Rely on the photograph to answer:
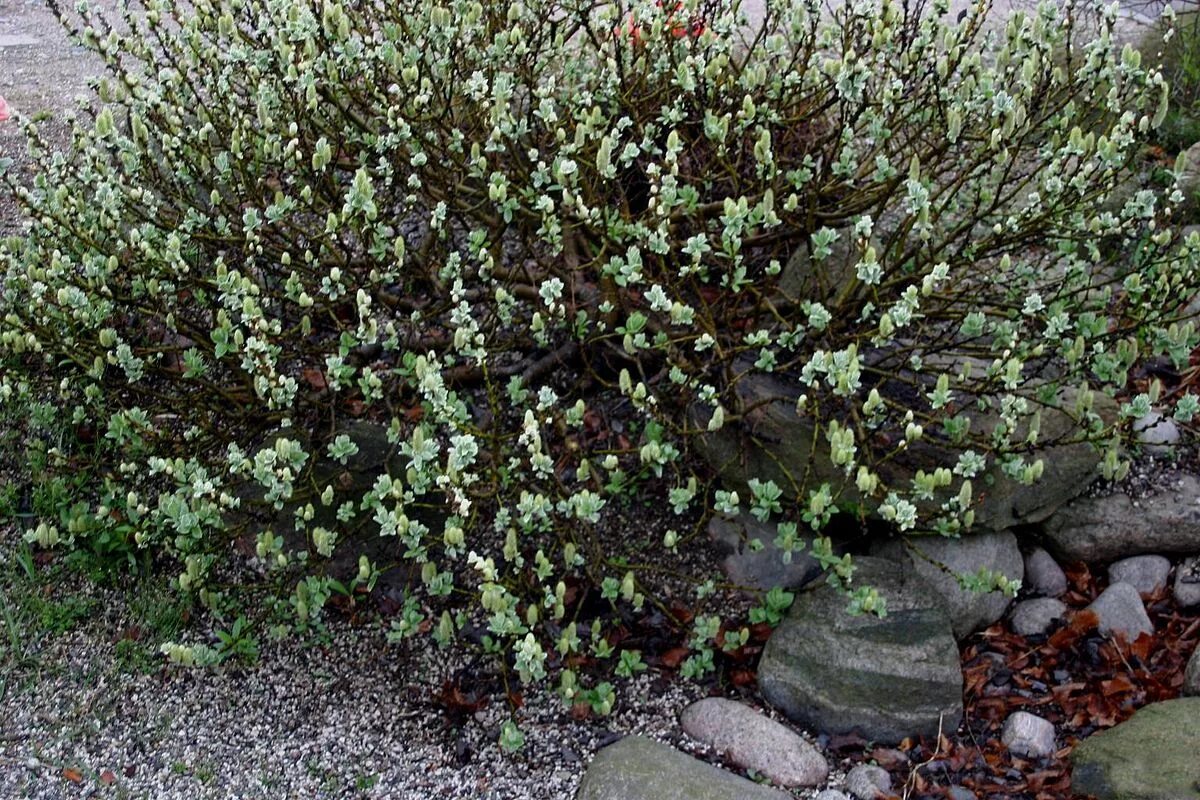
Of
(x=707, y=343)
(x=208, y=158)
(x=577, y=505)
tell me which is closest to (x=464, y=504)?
(x=577, y=505)

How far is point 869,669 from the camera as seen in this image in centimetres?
345

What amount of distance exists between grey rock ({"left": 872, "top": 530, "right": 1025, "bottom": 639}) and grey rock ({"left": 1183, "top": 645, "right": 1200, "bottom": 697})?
1.83ft

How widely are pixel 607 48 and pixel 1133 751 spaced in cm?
252

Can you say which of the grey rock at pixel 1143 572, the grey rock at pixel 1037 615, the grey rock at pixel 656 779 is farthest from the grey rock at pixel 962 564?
the grey rock at pixel 656 779

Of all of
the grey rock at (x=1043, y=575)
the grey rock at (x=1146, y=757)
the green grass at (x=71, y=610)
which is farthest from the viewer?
the grey rock at (x=1043, y=575)

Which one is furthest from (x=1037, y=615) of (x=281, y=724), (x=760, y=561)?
(x=281, y=724)

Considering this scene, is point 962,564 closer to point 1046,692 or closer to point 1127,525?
point 1046,692

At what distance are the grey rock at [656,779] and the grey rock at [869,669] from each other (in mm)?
346

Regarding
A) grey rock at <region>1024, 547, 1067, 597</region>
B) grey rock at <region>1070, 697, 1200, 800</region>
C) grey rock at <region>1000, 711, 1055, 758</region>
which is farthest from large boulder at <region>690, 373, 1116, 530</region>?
grey rock at <region>1070, 697, 1200, 800</region>

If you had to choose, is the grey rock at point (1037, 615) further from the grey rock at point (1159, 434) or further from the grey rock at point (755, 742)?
the grey rock at point (755, 742)

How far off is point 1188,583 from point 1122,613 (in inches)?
11.2

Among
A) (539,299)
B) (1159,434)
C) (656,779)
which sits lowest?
(656,779)

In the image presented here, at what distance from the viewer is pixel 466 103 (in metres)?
3.71

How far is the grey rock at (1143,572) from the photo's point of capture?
3930mm
